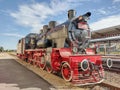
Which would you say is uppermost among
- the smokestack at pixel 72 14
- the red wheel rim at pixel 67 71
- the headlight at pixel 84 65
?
the smokestack at pixel 72 14

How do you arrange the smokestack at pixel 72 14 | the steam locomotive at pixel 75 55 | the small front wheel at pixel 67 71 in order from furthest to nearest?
the smokestack at pixel 72 14 < the small front wheel at pixel 67 71 < the steam locomotive at pixel 75 55

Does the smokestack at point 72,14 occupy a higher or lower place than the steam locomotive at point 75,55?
higher

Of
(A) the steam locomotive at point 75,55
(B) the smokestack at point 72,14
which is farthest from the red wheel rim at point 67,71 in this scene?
(B) the smokestack at point 72,14

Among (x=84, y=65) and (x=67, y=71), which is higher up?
(x=84, y=65)

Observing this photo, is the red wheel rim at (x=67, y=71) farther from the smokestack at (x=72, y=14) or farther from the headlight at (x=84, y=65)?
the smokestack at (x=72, y=14)

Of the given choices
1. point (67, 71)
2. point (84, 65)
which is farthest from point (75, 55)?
point (67, 71)

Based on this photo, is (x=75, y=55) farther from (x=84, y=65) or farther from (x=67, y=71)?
(x=67, y=71)

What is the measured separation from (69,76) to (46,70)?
13.1 ft

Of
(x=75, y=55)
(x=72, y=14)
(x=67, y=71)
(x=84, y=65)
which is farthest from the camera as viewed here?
(x=72, y=14)

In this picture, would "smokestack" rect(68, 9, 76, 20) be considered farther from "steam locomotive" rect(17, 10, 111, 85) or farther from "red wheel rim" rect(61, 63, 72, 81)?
"red wheel rim" rect(61, 63, 72, 81)

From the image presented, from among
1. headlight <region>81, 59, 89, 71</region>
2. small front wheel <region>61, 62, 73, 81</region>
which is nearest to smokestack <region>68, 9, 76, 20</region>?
small front wheel <region>61, 62, 73, 81</region>

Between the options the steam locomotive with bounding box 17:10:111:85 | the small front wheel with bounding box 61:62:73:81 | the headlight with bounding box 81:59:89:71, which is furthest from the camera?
the small front wheel with bounding box 61:62:73:81

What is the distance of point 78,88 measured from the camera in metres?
7.17

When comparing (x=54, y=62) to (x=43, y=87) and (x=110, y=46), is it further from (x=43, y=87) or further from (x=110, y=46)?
(x=110, y=46)
